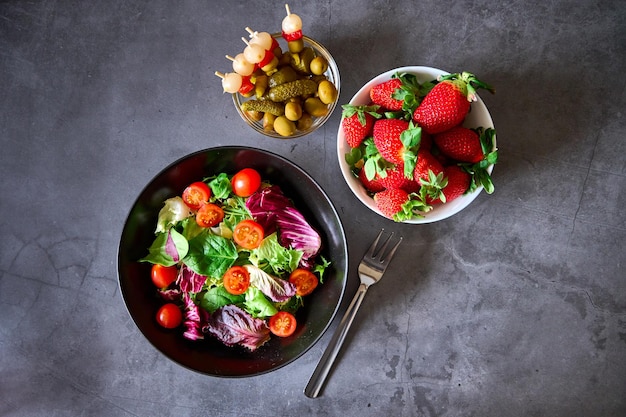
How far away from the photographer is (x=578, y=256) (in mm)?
1856

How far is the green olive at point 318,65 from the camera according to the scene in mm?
1683

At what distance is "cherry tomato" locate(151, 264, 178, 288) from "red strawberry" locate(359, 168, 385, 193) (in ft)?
2.24

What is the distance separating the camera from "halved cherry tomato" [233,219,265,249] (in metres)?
1.60

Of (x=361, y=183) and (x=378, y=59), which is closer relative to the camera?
(x=361, y=183)

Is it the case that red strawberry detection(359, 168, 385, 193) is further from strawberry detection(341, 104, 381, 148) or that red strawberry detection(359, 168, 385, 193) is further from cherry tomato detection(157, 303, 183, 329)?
cherry tomato detection(157, 303, 183, 329)

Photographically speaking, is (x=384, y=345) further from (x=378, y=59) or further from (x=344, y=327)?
(x=378, y=59)

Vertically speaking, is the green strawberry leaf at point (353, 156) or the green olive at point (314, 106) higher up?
the green olive at point (314, 106)

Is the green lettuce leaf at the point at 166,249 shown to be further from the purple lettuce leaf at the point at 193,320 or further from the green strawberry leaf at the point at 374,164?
the green strawberry leaf at the point at 374,164

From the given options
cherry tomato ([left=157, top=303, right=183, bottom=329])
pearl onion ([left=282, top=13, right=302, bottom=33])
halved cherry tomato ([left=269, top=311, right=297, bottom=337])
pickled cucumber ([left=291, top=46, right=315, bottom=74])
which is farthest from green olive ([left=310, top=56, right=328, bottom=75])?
cherry tomato ([left=157, top=303, right=183, bottom=329])

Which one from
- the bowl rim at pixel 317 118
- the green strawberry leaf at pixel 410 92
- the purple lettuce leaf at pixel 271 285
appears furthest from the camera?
the bowl rim at pixel 317 118

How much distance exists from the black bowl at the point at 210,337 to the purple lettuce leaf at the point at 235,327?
67 millimetres

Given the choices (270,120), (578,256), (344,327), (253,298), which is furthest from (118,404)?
(578,256)

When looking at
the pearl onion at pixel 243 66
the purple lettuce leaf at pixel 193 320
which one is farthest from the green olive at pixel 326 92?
the purple lettuce leaf at pixel 193 320

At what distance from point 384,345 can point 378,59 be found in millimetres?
1017
